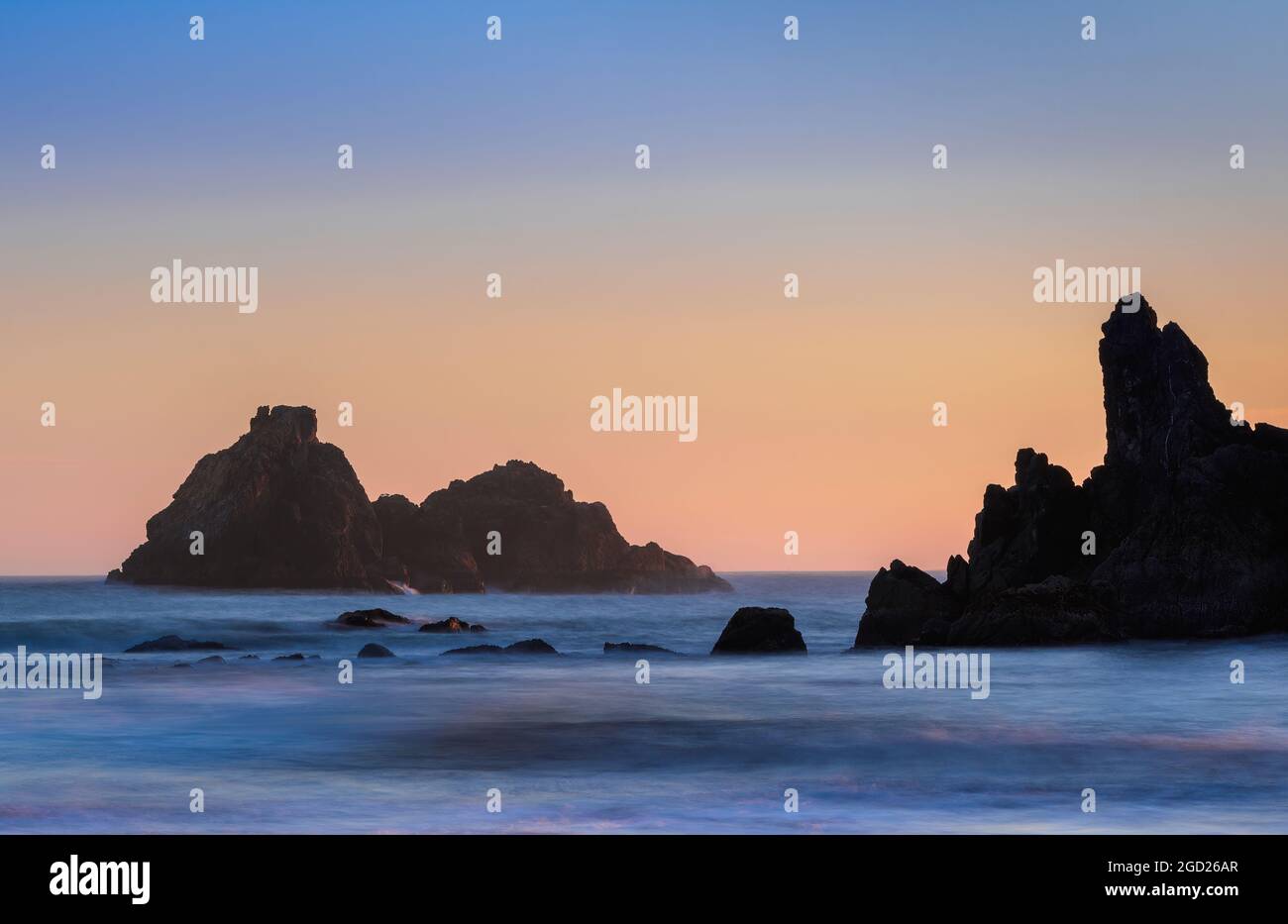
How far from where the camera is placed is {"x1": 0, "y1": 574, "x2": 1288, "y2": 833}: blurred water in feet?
64.6

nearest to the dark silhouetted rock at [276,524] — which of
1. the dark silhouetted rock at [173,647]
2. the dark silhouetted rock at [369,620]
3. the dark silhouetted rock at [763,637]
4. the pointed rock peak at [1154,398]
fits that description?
the dark silhouetted rock at [369,620]

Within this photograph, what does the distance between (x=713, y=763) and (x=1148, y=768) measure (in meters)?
7.35

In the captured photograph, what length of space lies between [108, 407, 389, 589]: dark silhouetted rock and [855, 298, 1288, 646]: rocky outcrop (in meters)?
121

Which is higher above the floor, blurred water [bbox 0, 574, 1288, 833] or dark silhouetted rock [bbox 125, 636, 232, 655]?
dark silhouetted rock [bbox 125, 636, 232, 655]

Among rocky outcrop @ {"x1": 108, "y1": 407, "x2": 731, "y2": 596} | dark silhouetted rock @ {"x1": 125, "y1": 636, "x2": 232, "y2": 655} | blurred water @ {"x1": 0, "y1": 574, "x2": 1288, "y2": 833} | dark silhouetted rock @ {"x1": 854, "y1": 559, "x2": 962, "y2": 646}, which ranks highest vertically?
rocky outcrop @ {"x1": 108, "y1": 407, "x2": 731, "y2": 596}

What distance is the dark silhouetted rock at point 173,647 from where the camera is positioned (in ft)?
181

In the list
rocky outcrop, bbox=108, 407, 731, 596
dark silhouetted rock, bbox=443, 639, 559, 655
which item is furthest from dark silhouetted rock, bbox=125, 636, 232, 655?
rocky outcrop, bbox=108, 407, 731, 596

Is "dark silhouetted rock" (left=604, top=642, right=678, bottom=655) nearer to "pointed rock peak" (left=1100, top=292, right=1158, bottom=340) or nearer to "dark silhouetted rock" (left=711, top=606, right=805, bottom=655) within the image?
"dark silhouetted rock" (left=711, top=606, right=805, bottom=655)

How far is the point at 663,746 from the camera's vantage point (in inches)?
1098

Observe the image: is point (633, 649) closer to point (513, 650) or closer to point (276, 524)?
point (513, 650)

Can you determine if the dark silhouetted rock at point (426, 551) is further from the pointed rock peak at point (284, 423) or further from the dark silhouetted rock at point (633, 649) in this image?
the dark silhouetted rock at point (633, 649)

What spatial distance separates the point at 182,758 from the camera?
25703 millimetres
